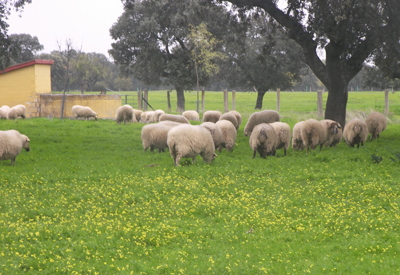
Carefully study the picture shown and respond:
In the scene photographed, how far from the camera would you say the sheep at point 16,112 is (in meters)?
26.7

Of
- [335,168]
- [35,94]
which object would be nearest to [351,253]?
[335,168]

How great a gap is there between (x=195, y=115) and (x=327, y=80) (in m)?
10.6

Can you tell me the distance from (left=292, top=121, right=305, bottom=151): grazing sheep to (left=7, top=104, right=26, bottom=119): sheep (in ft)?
64.3

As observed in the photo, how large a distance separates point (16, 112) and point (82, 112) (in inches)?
170

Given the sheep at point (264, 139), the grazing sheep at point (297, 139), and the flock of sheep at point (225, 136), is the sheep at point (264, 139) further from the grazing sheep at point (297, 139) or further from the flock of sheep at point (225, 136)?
the grazing sheep at point (297, 139)

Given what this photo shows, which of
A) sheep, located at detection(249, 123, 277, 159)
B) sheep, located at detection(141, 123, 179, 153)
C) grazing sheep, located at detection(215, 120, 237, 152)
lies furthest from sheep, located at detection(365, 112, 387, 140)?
sheep, located at detection(141, 123, 179, 153)

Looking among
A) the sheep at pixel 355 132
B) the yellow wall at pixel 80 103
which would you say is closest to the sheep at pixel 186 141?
the sheep at pixel 355 132

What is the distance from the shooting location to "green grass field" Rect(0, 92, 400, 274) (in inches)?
238

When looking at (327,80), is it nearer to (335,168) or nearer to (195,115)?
(335,168)

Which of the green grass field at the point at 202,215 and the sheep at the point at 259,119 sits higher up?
the sheep at the point at 259,119

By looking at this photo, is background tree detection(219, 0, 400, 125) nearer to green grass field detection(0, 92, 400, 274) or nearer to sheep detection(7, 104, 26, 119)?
green grass field detection(0, 92, 400, 274)

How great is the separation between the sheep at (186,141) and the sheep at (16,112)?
1835 centimetres

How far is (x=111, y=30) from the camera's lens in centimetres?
3616

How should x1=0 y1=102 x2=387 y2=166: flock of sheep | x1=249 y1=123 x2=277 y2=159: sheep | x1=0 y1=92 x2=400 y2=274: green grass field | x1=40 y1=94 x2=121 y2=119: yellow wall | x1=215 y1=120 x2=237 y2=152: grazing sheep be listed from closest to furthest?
x1=0 y1=92 x2=400 y2=274: green grass field, x1=0 y1=102 x2=387 y2=166: flock of sheep, x1=249 y1=123 x2=277 y2=159: sheep, x1=215 y1=120 x2=237 y2=152: grazing sheep, x1=40 y1=94 x2=121 y2=119: yellow wall
